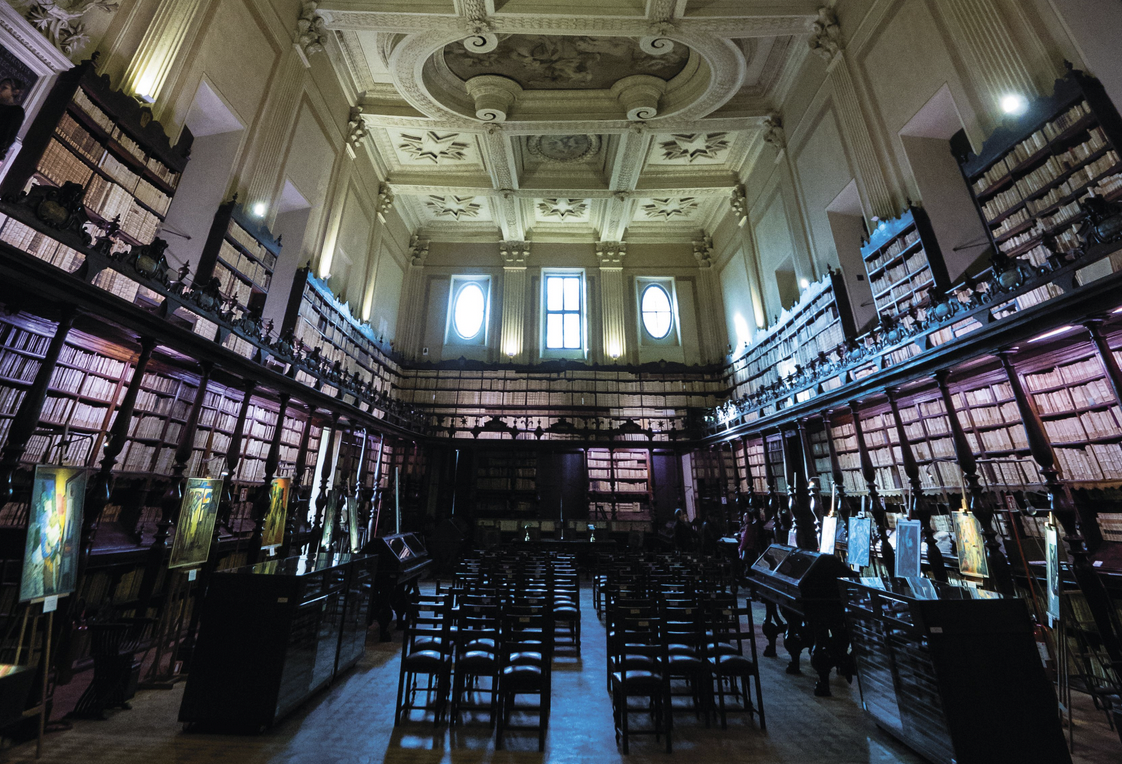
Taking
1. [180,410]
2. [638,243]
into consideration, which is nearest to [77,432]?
[180,410]

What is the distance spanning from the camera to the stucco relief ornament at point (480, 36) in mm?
8039

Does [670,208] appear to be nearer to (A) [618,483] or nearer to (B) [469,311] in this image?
(B) [469,311]

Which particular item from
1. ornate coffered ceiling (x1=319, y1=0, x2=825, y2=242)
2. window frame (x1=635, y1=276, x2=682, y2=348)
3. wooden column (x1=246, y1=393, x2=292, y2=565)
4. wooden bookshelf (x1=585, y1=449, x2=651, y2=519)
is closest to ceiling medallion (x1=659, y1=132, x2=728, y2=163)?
ornate coffered ceiling (x1=319, y1=0, x2=825, y2=242)

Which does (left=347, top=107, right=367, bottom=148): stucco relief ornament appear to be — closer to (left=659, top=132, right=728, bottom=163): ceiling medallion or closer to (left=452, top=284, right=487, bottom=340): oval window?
(left=452, top=284, right=487, bottom=340): oval window

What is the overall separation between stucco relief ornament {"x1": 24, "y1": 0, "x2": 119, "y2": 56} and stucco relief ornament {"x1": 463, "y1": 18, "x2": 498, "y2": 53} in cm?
548

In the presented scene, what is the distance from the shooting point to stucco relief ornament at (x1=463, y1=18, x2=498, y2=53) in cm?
804

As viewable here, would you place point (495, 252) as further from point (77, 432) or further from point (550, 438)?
point (77, 432)

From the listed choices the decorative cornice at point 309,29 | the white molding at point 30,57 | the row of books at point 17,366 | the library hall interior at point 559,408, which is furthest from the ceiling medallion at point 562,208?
the row of books at point 17,366

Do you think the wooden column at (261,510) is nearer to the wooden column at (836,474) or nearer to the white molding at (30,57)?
the white molding at (30,57)

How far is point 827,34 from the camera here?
7.76 meters

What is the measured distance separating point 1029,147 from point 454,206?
41.8 ft

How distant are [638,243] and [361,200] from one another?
846 centimetres

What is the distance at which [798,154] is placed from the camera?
30.6 ft

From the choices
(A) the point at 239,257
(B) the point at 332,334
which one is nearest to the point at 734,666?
(A) the point at 239,257
